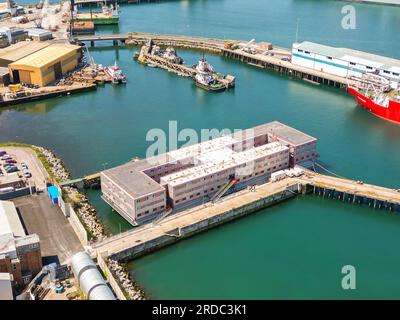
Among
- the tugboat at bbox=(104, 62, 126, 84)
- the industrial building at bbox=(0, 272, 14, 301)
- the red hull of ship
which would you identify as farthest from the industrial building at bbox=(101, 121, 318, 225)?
the tugboat at bbox=(104, 62, 126, 84)

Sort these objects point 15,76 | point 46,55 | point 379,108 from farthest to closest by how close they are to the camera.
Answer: point 46,55 < point 15,76 < point 379,108

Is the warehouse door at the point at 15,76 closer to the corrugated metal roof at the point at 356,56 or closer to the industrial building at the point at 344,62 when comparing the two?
the industrial building at the point at 344,62

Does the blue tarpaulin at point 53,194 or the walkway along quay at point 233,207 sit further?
the blue tarpaulin at point 53,194

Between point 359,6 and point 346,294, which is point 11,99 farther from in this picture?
point 359,6

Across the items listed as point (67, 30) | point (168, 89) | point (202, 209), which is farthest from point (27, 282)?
point (67, 30)

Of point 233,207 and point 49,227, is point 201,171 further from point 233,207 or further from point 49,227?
point 49,227

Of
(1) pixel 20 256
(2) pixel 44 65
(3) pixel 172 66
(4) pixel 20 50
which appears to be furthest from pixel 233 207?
(4) pixel 20 50

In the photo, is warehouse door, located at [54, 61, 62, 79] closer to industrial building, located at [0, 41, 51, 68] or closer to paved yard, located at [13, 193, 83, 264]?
industrial building, located at [0, 41, 51, 68]

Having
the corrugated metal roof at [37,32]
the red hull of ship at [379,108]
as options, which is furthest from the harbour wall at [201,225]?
the corrugated metal roof at [37,32]
